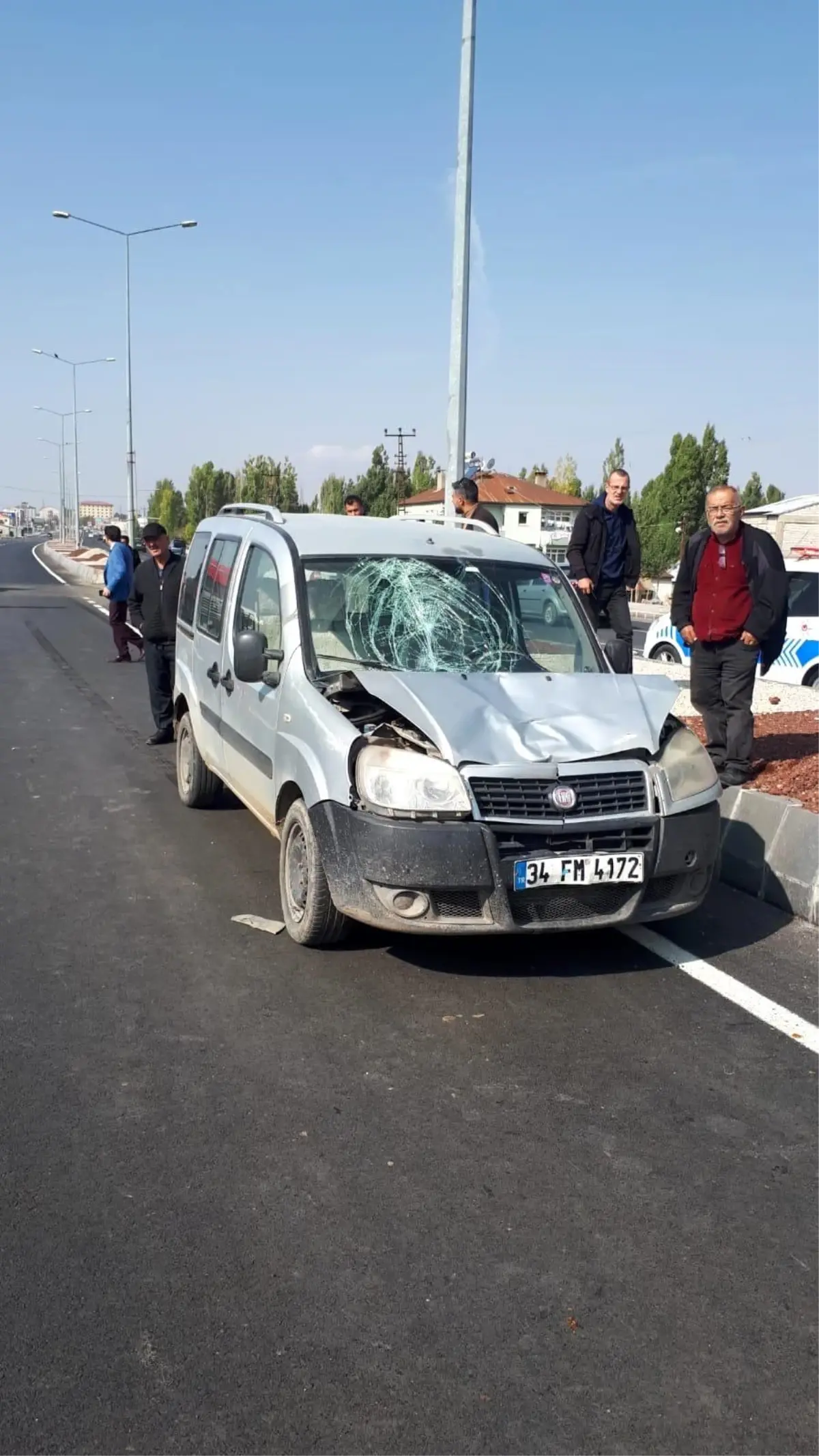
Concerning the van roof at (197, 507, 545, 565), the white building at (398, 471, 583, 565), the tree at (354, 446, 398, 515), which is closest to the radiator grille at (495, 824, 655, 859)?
the van roof at (197, 507, 545, 565)

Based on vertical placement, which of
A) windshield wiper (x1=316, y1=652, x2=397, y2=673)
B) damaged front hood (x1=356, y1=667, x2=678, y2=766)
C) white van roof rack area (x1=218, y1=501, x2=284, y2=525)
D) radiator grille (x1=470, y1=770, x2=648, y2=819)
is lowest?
radiator grille (x1=470, y1=770, x2=648, y2=819)

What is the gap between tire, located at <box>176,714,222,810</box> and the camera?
24.6 feet

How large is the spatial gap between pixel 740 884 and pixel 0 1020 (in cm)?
382

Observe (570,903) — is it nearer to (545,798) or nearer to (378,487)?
(545,798)

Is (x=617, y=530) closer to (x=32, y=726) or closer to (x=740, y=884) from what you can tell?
(x=740, y=884)

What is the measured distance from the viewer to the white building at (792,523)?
42.8m

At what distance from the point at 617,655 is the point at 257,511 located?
248 cm

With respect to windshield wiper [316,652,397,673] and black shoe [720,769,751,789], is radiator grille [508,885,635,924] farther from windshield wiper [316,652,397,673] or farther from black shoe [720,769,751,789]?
black shoe [720,769,751,789]

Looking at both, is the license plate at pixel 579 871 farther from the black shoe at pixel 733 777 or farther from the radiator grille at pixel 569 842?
the black shoe at pixel 733 777

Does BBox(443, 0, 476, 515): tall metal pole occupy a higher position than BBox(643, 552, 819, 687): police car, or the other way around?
BBox(443, 0, 476, 515): tall metal pole

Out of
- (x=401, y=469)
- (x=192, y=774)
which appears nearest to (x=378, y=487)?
(x=401, y=469)

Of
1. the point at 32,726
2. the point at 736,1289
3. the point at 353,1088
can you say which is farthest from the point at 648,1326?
the point at 32,726

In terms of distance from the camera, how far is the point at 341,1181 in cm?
326

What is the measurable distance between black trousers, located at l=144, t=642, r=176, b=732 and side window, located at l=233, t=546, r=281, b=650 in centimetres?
317
